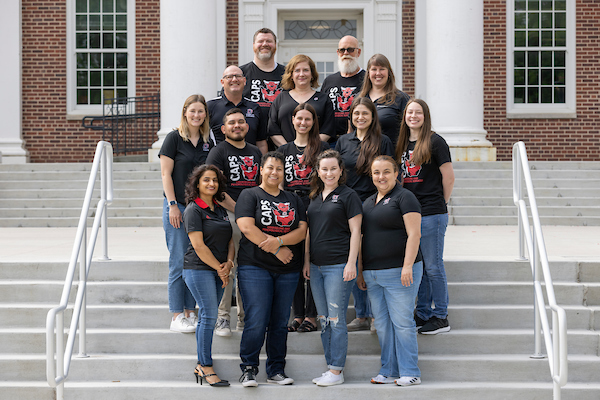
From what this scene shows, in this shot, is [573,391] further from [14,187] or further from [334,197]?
[14,187]

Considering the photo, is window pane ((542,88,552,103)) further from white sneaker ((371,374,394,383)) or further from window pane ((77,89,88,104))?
white sneaker ((371,374,394,383))

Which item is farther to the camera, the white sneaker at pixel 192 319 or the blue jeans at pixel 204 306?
the white sneaker at pixel 192 319

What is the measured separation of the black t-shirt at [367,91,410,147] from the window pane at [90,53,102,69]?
10.3 metres

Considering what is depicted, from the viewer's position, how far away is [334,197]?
173 inches

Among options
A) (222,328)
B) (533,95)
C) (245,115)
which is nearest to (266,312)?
(222,328)

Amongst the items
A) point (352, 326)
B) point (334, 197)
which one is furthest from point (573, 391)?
point (334, 197)

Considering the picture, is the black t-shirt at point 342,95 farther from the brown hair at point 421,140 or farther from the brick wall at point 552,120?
the brick wall at point 552,120

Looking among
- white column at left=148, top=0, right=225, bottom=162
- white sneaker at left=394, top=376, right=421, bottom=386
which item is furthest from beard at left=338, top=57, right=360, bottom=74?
white column at left=148, top=0, right=225, bottom=162

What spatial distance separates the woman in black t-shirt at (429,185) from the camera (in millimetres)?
4703

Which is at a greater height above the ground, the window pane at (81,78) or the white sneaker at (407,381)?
the window pane at (81,78)

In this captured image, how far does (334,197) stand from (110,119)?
32.6ft

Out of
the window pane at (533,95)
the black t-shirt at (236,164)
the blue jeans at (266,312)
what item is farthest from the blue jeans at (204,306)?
the window pane at (533,95)

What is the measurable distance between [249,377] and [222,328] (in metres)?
0.55

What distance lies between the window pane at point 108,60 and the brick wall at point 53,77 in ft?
2.18
